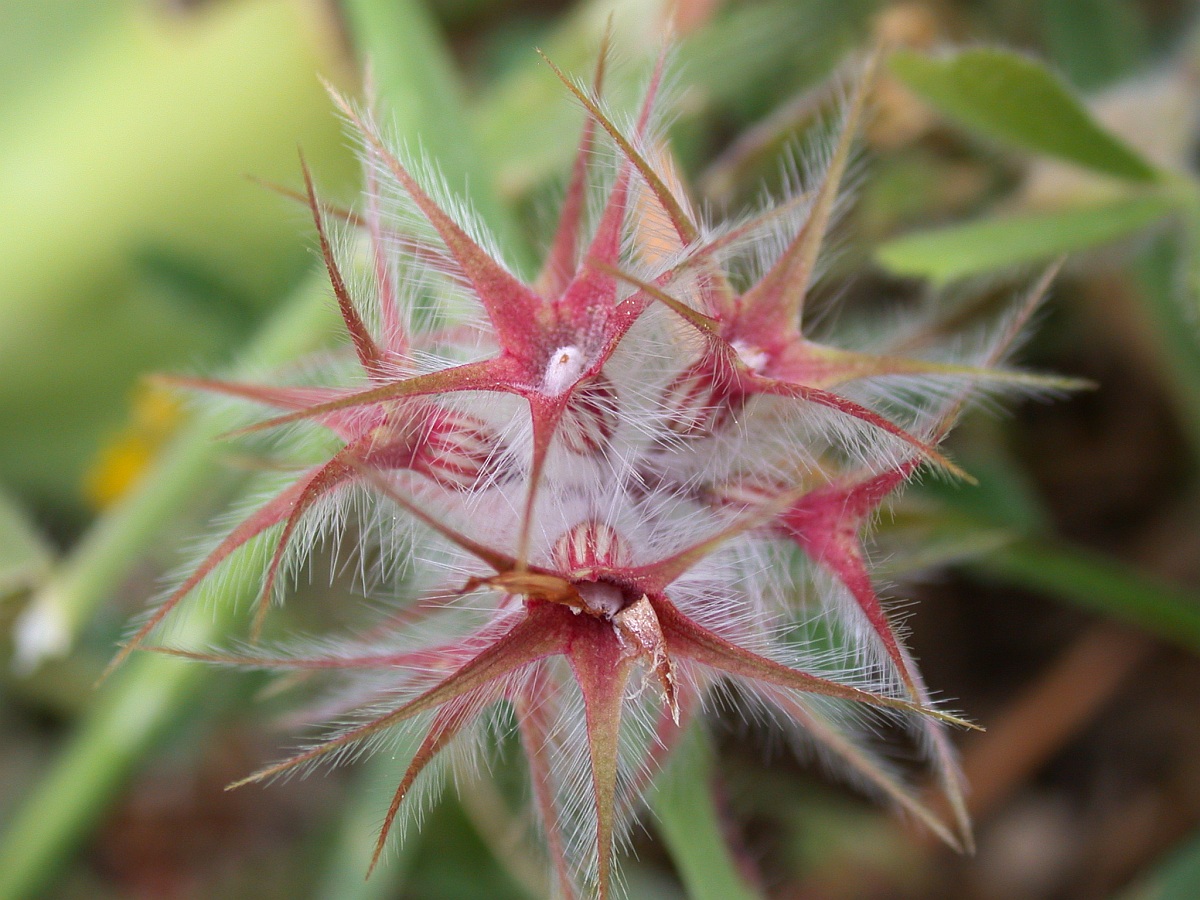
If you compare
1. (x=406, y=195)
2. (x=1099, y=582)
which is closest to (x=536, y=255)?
(x=406, y=195)

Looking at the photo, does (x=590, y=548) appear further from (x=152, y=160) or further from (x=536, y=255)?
(x=152, y=160)

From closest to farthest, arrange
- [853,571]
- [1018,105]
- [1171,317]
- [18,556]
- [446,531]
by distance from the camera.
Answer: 1. [446,531]
2. [853,571]
3. [1018,105]
4. [18,556]
5. [1171,317]

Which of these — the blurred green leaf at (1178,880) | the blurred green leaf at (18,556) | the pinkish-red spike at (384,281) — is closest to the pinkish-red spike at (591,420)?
the pinkish-red spike at (384,281)

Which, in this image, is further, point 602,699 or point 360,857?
point 360,857

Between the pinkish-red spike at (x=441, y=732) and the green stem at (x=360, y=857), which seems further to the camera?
the green stem at (x=360, y=857)

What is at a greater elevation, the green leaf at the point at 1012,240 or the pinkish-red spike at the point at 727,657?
the pinkish-red spike at the point at 727,657

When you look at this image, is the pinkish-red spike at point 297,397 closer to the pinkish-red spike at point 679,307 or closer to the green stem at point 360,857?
the pinkish-red spike at point 679,307

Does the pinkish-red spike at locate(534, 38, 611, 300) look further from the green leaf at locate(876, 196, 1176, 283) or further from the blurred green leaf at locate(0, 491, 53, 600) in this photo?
the blurred green leaf at locate(0, 491, 53, 600)

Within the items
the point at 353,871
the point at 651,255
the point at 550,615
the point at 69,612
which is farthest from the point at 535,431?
the point at 353,871
